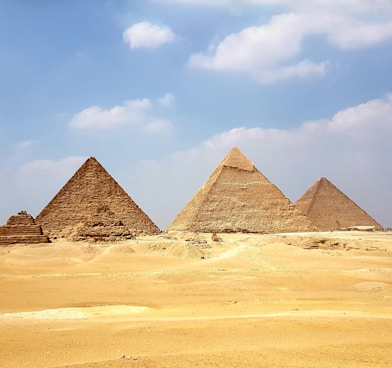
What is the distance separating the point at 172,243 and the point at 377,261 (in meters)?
10.7

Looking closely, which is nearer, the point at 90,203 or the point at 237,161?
the point at 90,203

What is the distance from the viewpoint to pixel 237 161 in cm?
6725

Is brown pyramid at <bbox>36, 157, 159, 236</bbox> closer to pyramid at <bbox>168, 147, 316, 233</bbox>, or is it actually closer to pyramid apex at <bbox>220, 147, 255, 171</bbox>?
pyramid at <bbox>168, 147, 316, 233</bbox>

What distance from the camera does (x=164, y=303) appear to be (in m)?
13.2

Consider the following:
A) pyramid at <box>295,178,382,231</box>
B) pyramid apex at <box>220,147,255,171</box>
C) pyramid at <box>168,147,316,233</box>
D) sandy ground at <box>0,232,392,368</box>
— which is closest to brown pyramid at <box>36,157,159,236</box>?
pyramid at <box>168,147,316,233</box>

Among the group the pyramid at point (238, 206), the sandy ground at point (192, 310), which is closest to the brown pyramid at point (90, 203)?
the pyramid at point (238, 206)

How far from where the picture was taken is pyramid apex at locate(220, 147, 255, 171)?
2619 inches

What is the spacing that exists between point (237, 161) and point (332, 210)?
53.0 feet

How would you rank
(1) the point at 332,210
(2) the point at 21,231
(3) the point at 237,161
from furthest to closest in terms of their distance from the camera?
1. (1) the point at 332,210
2. (3) the point at 237,161
3. (2) the point at 21,231

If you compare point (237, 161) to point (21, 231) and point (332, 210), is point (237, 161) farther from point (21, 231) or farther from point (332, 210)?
point (21, 231)

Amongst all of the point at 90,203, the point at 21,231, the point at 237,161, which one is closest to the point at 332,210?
the point at 237,161

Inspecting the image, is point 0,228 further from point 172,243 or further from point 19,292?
point 19,292

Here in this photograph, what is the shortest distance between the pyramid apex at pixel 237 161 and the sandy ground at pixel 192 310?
39181 mm

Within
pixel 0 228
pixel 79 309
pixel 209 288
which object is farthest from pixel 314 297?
pixel 0 228
